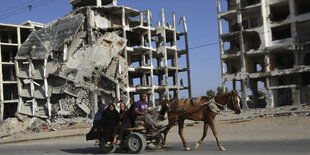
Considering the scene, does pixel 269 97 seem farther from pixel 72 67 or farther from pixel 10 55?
pixel 10 55

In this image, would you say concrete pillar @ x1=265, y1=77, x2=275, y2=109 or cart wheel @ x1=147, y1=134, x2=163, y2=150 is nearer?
cart wheel @ x1=147, y1=134, x2=163, y2=150

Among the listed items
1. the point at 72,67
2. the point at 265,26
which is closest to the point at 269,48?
the point at 265,26

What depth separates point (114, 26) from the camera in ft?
139

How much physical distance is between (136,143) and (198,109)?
99.6 inches

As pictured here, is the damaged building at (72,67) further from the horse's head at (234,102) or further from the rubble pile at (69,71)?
the horse's head at (234,102)

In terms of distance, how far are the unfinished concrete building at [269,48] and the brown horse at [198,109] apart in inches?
1153

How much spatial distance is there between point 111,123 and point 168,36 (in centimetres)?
4176

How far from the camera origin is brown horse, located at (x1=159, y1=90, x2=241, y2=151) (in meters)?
10.5

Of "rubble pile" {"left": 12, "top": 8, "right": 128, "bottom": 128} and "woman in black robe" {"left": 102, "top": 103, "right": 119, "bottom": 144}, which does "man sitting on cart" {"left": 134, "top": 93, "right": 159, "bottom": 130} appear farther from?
"rubble pile" {"left": 12, "top": 8, "right": 128, "bottom": 128}

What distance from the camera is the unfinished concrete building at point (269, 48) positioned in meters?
37.6

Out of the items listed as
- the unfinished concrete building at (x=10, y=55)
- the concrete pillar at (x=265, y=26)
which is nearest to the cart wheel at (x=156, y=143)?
the concrete pillar at (x=265, y=26)

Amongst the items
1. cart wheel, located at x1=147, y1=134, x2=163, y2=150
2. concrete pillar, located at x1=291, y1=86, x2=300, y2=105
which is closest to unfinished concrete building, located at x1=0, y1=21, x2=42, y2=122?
concrete pillar, located at x1=291, y1=86, x2=300, y2=105

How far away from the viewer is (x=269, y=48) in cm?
3916

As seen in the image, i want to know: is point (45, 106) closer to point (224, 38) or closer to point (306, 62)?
point (224, 38)
